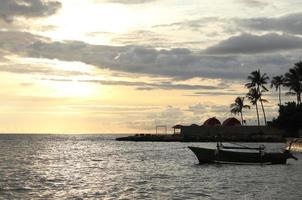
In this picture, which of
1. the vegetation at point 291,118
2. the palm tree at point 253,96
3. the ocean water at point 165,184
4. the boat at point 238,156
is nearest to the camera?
the ocean water at point 165,184

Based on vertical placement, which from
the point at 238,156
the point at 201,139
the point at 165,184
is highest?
the point at 201,139

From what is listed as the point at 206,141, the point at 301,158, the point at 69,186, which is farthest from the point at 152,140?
the point at 69,186

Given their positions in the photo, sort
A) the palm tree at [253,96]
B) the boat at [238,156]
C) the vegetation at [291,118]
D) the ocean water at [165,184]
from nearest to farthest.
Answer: the ocean water at [165,184], the boat at [238,156], the vegetation at [291,118], the palm tree at [253,96]

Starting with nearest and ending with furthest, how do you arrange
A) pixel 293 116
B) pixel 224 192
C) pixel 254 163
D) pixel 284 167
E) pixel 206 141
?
pixel 224 192
pixel 284 167
pixel 254 163
pixel 293 116
pixel 206 141

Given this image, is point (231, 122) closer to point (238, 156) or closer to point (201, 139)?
point (201, 139)

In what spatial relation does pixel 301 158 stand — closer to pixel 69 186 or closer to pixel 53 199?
pixel 69 186

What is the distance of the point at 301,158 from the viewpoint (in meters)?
71.4

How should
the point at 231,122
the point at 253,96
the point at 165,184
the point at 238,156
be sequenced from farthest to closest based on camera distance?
1. the point at 231,122
2. the point at 253,96
3. the point at 238,156
4. the point at 165,184

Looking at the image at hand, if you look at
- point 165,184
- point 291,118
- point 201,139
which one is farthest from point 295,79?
point 165,184

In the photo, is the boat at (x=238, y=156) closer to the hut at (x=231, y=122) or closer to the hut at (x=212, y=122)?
the hut at (x=231, y=122)

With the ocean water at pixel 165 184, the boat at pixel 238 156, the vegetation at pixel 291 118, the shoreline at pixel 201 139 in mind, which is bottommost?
the ocean water at pixel 165 184

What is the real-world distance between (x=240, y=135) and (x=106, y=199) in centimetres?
11771

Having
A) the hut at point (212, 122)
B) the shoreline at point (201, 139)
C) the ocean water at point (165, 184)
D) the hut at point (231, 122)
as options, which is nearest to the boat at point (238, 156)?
the ocean water at point (165, 184)

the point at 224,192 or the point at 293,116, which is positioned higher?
the point at 293,116
